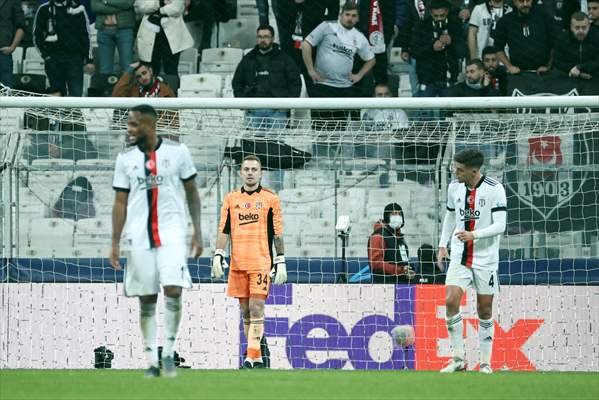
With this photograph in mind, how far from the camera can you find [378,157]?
45.7 ft

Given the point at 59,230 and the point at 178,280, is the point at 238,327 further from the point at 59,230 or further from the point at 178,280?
the point at 178,280

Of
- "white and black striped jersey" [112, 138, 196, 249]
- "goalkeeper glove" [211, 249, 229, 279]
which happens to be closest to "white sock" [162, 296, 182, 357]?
"white and black striped jersey" [112, 138, 196, 249]

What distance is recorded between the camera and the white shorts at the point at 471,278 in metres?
11.4

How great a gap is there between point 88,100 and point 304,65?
4946 millimetres

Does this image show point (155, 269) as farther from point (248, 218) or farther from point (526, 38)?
point (526, 38)

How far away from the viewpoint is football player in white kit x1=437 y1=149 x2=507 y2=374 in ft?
36.8

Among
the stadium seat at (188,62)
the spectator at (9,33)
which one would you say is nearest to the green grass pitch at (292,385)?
the spectator at (9,33)

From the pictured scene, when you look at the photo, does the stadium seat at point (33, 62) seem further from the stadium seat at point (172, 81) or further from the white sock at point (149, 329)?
the white sock at point (149, 329)

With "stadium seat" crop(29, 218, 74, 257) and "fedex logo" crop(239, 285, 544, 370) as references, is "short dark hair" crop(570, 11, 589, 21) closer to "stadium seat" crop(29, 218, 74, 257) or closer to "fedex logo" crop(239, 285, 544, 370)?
"fedex logo" crop(239, 285, 544, 370)

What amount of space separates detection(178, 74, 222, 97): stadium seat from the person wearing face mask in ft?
15.8

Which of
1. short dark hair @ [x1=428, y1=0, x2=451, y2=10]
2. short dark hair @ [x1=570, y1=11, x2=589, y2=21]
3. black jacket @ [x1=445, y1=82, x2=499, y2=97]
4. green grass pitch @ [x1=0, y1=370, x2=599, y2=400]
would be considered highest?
short dark hair @ [x1=428, y1=0, x2=451, y2=10]

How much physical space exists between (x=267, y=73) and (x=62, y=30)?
128 inches

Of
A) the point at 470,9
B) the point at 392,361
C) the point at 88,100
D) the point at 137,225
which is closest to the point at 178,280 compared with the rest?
the point at 137,225

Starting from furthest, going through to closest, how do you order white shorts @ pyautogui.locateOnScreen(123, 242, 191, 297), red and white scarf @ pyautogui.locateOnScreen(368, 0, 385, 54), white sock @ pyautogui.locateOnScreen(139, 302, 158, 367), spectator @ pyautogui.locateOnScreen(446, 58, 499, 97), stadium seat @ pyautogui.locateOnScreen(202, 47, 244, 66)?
stadium seat @ pyautogui.locateOnScreen(202, 47, 244, 66) < red and white scarf @ pyautogui.locateOnScreen(368, 0, 385, 54) < spectator @ pyautogui.locateOnScreen(446, 58, 499, 97) < white sock @ pyautogui.locateOnScreen(139, 302, 158, 367) < white shorts @ pyautogui.locateOnScreen(123, 242, 191, 297)
